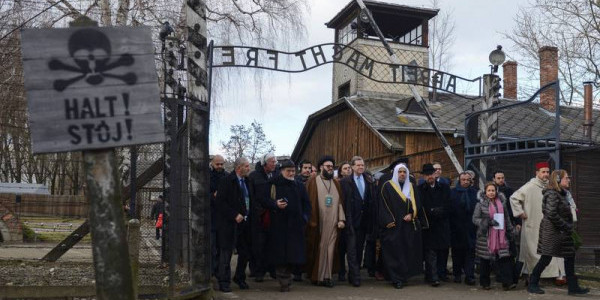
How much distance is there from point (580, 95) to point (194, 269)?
24379mm

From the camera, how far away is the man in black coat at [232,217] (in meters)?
8.91

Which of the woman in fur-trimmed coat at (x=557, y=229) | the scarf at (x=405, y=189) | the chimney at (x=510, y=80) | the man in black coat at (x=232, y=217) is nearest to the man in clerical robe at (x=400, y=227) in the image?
the scarf at (x=405, y=189)

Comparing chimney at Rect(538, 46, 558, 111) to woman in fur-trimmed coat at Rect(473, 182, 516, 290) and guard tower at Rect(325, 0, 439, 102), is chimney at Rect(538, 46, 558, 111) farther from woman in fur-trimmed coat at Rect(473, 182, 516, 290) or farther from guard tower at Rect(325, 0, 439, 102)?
woman in fur-trimmed coat at Rect(473, 182, 516, 290)

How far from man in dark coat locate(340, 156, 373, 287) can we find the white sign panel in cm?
629

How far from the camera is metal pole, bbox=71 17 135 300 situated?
12.5ft

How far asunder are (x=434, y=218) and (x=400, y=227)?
0.78 m

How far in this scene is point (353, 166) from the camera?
1039 centimetres

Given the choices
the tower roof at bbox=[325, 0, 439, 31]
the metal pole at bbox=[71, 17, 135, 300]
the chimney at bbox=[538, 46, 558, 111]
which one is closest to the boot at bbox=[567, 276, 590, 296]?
the metal pole at bbox=[71, 17, 135, 300]

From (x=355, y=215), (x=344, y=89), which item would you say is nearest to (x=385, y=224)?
(x=355, y=215)

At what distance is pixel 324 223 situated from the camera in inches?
385

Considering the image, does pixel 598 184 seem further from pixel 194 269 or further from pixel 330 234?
pixel 194 269

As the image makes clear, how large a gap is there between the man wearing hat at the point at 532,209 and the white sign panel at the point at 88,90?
7.54m

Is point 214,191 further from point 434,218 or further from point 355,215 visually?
point 434,218

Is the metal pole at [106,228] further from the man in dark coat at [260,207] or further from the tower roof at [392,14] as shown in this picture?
the tower roof at [392,14]
